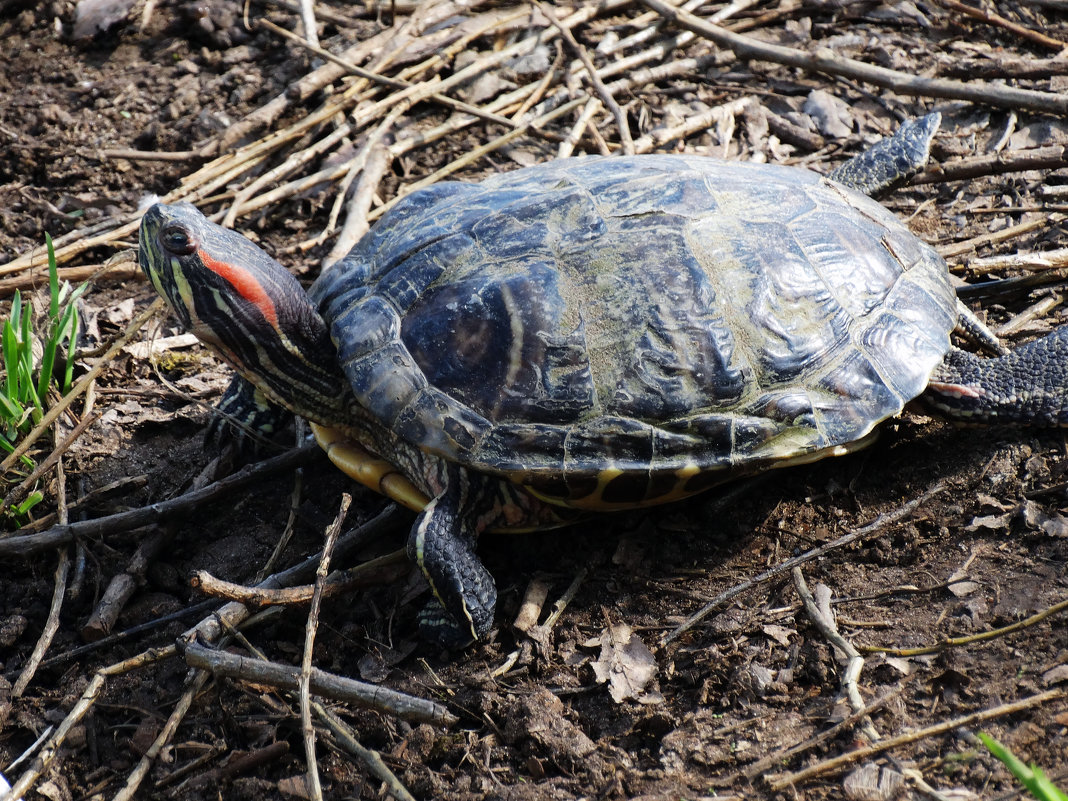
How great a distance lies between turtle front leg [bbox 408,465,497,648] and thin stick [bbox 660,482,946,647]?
0.84m

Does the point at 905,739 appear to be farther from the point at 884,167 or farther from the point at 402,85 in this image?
the point at 402,85

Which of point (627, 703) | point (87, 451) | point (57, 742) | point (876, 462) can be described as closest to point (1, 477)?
point (87, 451)

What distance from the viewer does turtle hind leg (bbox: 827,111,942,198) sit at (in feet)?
18.2

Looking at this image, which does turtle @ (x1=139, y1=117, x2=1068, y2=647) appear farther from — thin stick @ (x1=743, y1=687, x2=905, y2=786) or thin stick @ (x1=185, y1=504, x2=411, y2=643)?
thin stick @ (x1=743, y1=687, x2=905, y2=786)

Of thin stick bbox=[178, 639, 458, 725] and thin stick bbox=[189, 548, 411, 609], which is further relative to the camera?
thin stick bbox=[189, 548, 411, 609]

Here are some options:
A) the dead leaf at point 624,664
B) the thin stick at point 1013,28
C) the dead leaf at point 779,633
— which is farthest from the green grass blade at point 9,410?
the thin stick at point 1013,28

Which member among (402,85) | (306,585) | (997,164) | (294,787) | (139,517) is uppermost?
(402,85)

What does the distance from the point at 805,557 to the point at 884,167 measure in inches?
112

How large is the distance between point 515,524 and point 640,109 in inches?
174

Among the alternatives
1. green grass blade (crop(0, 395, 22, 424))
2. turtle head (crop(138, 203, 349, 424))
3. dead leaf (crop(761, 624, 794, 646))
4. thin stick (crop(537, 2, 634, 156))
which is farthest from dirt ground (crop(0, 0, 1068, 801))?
turtle head (crop(138, 203, 349, 424))

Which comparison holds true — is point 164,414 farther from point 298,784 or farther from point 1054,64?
point 1054,64

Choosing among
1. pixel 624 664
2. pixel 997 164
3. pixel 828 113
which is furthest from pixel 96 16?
pixel 997 164

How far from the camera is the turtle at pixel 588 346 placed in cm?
402

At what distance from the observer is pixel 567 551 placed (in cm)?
449
